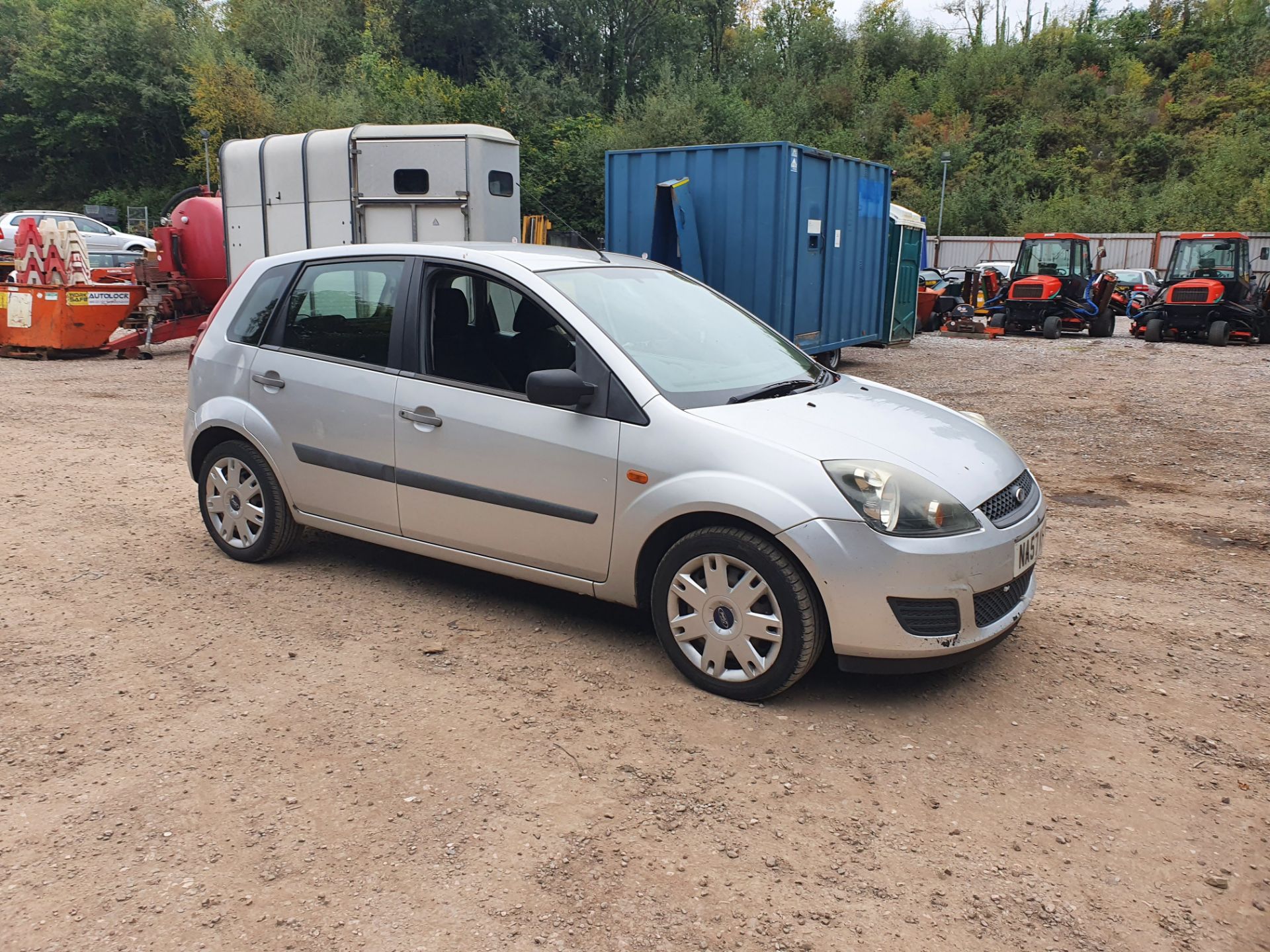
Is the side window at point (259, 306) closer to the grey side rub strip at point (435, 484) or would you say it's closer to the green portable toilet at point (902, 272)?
the grey side rub strip at point (435, 484)

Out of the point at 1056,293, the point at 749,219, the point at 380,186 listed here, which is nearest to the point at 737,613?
the point at 749,219

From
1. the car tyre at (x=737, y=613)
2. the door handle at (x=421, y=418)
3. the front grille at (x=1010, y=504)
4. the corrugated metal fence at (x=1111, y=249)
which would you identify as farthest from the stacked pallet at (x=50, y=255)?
the corrugated metal fence at (x=1111, y=249)

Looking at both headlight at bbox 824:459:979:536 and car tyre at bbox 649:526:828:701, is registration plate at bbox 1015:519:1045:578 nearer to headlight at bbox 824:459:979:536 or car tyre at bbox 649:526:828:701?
headlight at bbox 824:459:979:536

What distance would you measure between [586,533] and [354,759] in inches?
48.0

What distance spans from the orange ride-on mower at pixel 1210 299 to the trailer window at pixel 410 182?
16.1 meters

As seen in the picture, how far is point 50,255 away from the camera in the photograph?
14422 millimetres

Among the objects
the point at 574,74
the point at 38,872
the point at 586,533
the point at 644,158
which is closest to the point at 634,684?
the point at 586,533

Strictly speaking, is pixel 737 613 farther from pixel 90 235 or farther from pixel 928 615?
pixel 90 235

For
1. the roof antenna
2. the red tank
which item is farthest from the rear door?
the red tank

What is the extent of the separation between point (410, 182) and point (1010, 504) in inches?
371

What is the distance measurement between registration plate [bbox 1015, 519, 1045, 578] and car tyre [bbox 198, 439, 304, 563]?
340cm

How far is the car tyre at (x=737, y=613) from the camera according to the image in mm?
3566

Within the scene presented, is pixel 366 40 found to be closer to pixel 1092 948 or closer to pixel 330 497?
pixel 330 497

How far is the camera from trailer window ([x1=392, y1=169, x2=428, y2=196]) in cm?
1157
